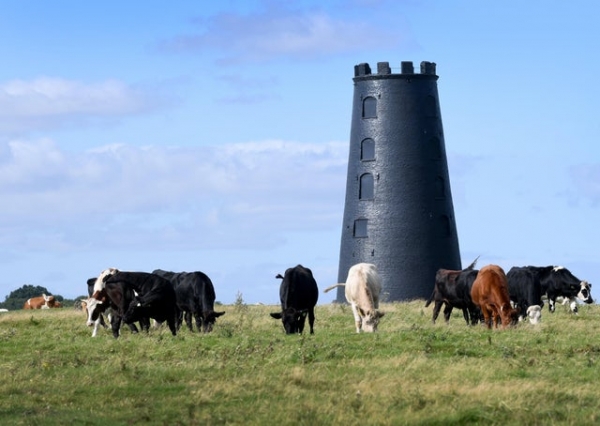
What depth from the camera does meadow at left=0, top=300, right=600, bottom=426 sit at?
57.1 ft

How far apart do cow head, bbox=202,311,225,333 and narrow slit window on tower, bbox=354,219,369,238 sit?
27523mm

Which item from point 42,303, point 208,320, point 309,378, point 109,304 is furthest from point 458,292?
point 42,303

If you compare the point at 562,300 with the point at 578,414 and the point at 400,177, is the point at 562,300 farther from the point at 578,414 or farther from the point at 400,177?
the point at 578,414

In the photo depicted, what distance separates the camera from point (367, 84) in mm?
59469

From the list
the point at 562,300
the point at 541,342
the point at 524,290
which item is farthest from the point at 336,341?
the point at 562,300

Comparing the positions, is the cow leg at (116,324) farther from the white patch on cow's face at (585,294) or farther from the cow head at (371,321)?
the white patch on cow's face at (585,294)

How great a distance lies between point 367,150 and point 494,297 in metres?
29.8

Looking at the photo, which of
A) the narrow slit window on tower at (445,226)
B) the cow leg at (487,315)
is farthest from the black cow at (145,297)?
the narrow slit window on tower at (445,226)

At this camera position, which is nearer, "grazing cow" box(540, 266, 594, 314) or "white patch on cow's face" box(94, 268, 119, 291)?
"white patch on cow's face" box(94, 268, 119, 291)

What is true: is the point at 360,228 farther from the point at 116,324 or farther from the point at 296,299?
the point at 116,324

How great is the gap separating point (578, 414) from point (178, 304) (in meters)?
16.7

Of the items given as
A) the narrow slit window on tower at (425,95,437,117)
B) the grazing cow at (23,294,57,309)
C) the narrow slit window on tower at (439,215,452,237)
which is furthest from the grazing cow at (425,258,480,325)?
the grazing cow at (23,294,57,309)

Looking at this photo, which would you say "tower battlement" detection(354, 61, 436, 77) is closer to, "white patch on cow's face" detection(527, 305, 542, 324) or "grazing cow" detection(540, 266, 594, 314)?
"grazing cow" detection(540, 266, 594, 314)

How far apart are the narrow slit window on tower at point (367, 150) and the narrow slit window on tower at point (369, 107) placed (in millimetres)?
1196
